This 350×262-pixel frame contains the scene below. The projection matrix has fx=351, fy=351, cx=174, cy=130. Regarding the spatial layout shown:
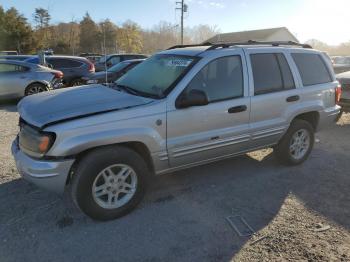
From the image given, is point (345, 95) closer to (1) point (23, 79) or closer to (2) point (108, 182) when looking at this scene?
(2) point (108, 182)

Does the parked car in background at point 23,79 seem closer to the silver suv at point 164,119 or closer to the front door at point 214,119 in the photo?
the silver suv at point 164,119

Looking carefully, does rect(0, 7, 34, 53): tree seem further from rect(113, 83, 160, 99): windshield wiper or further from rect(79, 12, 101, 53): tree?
rect(113, 83, 160, 99): windshield wiper

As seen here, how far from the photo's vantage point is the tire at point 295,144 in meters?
5.36

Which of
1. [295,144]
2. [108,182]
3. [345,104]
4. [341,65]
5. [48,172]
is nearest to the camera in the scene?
[48,172]

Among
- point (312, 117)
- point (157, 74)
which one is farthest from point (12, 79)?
point (312, 117)

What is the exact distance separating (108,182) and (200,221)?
1.09 m

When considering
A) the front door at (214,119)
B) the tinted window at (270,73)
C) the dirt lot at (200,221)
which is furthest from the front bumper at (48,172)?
the tinted window at (270,73)

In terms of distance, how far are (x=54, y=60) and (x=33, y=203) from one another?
11253 mm

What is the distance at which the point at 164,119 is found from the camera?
391cm

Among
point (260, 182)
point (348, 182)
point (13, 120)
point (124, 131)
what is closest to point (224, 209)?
point (260, 182)

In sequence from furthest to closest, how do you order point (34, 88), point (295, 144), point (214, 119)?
point (34, 88)
point (295, 144)
point (214, 119)

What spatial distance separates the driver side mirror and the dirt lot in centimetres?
122

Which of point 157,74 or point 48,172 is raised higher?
point 157,74

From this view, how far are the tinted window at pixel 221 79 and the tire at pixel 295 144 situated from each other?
4.29 ft
